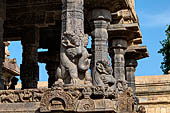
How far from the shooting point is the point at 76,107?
435 inches

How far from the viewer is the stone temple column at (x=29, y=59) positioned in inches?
781

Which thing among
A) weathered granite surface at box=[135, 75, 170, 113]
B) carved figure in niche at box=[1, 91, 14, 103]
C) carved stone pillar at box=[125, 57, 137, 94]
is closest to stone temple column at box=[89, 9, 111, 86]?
carved figure in niche at box=[1, 91, 14, 103]

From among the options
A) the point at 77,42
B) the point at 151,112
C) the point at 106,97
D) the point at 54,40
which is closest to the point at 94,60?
the point at 77,42

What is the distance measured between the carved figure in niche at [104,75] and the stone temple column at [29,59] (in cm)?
579

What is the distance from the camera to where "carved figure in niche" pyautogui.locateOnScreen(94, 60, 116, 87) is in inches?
551

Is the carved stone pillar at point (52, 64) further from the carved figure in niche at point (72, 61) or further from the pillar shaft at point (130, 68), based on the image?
the carved figure in niche at point (72, 61)

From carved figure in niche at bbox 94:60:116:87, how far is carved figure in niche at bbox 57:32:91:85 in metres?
1.62

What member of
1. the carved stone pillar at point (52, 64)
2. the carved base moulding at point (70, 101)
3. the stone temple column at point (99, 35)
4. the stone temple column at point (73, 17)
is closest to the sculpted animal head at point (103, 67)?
the stone temple column at point (99, 35)

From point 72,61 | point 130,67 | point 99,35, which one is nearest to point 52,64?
point 130,67

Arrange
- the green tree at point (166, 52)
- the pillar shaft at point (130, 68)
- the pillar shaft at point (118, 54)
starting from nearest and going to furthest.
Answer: the pillar shaft at point (118, 54) → the pillar shaft at point (130, 68) → the green tree at point (166, 52)

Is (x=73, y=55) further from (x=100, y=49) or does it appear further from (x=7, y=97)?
(x=100, y=49)

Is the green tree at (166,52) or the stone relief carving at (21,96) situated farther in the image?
the green tree at (166,52)

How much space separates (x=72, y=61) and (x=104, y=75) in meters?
2.20

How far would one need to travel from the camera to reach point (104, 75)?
1423 cm
